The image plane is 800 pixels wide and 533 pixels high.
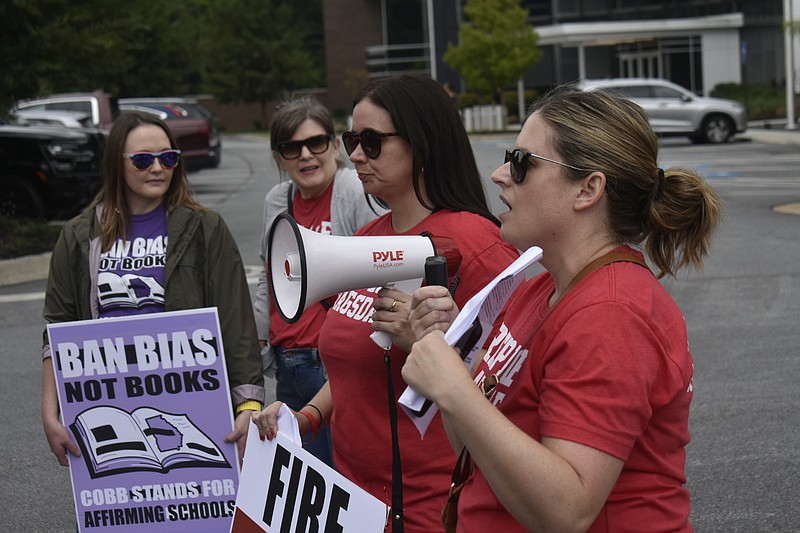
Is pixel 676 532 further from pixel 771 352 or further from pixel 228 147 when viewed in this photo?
pixel 228 147

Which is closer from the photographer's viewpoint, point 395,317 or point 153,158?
point 395,317

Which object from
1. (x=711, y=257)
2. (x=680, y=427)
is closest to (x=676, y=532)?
(x=680, y=427)

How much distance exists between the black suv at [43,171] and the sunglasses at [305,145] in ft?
37.8

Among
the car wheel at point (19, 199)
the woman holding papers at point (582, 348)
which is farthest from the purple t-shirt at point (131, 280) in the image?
the car wheel at point (19, 199)

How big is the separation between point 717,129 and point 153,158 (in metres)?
29.8

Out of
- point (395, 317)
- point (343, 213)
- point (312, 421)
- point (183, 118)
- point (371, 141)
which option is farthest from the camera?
point (183, 118)

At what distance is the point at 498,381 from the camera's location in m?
2.21

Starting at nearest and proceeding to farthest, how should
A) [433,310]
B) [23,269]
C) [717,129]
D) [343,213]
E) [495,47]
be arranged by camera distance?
[433,310], [343,213], [23,269], [717,129], [495,47]

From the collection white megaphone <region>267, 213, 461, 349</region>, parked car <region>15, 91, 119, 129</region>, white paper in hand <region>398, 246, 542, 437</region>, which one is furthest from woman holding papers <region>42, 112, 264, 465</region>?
parked car <region>15, 91, 119, 129</region>

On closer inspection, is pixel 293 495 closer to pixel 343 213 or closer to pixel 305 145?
pixel 343 213

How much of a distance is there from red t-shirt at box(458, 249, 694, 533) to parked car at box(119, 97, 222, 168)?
2197 centimetres

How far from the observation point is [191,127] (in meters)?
24.0

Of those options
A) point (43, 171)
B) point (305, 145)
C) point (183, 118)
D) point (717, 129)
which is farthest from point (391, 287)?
point (717, 129)

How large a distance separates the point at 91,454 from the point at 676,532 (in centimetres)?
234
